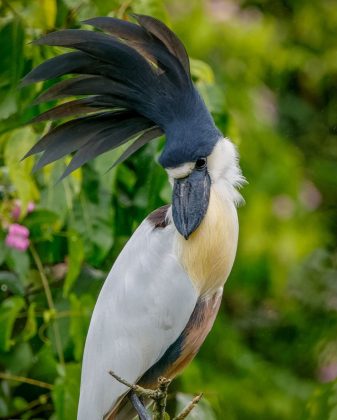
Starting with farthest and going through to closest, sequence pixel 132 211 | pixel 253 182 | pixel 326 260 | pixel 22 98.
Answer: pixel 326 260 → pixel 253 182 → pixel 132 211 → pixel 22 98

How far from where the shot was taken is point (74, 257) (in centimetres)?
326

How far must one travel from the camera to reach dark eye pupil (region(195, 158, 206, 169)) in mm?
2746

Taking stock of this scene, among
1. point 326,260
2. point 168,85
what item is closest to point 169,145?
point 168,85

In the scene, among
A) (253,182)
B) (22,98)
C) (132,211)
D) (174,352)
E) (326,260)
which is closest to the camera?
(174,352)

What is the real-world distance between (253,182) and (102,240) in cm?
231

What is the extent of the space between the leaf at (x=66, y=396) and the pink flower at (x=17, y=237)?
0.41 meters

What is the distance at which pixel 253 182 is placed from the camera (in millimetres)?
5578

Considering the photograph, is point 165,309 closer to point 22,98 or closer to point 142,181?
point 142,181

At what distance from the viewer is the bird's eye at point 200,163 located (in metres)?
2.75

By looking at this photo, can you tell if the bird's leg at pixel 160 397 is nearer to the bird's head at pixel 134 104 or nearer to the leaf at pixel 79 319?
the bird's head at pixel 134 104

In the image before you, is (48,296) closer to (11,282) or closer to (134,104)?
(11,282)

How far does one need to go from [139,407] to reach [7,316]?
2.06 feet

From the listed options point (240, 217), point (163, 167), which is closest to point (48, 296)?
point (163, 167)

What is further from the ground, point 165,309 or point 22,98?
point 22,98
